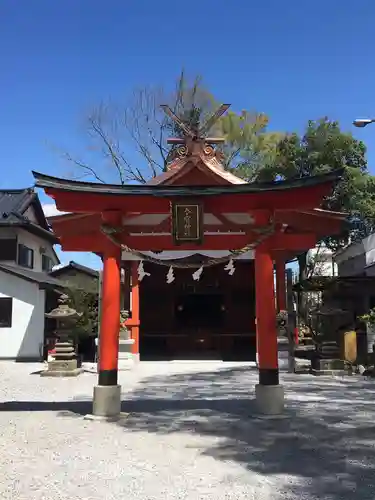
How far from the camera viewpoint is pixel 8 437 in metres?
7.54

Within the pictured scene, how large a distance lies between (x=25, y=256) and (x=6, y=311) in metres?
4.40

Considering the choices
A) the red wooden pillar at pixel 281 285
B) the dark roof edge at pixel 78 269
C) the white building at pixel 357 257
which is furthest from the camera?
the dark roof edge at pixel 78 269

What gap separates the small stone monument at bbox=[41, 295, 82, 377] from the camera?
16.6 meters

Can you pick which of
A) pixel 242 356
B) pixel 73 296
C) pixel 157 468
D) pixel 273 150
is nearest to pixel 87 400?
pixel 157 468

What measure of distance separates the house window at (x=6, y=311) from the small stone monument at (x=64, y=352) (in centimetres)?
559

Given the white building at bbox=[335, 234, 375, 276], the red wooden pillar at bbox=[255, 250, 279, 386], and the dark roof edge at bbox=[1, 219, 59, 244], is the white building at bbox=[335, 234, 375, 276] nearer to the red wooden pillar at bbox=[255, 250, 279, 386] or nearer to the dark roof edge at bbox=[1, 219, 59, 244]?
the red wooden pillar at bbox=[255, 250, 279, 386]

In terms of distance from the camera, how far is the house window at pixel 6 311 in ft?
73.6

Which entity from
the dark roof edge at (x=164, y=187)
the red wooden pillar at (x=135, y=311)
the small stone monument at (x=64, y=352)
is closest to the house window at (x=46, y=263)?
the red wooden pillar at (x=135, y=311)

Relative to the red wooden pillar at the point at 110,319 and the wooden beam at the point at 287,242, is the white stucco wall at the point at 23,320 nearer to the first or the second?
the red wooden pillar at the point at 110,319

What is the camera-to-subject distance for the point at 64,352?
17.2 metres

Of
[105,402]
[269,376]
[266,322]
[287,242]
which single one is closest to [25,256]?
[105,402]

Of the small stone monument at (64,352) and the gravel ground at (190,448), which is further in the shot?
the small stone monument at (64,352)

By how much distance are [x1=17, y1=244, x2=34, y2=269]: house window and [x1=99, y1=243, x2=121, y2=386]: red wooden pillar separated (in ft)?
56.0

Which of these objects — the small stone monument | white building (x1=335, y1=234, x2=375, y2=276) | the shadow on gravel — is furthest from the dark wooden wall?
the shadow on gravel
